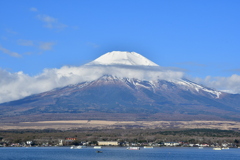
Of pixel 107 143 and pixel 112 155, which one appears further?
pixel 107 143

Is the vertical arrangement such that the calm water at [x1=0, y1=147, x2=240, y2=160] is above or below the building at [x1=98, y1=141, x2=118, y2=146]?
below

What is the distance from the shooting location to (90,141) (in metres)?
136

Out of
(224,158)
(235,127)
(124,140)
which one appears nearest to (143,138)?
(124,140)

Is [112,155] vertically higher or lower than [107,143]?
lower

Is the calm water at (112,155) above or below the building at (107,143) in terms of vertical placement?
below

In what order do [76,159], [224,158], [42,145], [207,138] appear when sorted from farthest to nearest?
[207,138] < [42,145] < [224,158] < [76,159]

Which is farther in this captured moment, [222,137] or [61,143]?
[222,137]

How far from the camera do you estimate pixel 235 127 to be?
193125 millimetres

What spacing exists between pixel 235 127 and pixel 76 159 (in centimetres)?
11826

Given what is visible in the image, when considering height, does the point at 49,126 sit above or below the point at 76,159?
above

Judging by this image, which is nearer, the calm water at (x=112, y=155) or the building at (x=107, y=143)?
the calm water at (x=112, y=155)

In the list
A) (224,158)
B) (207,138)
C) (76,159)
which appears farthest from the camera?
(207,138)

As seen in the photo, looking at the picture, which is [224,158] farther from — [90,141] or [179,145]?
[90,141]

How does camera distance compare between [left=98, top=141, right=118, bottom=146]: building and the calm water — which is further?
[left=98, top=141, right=118, bottom=146]: building
